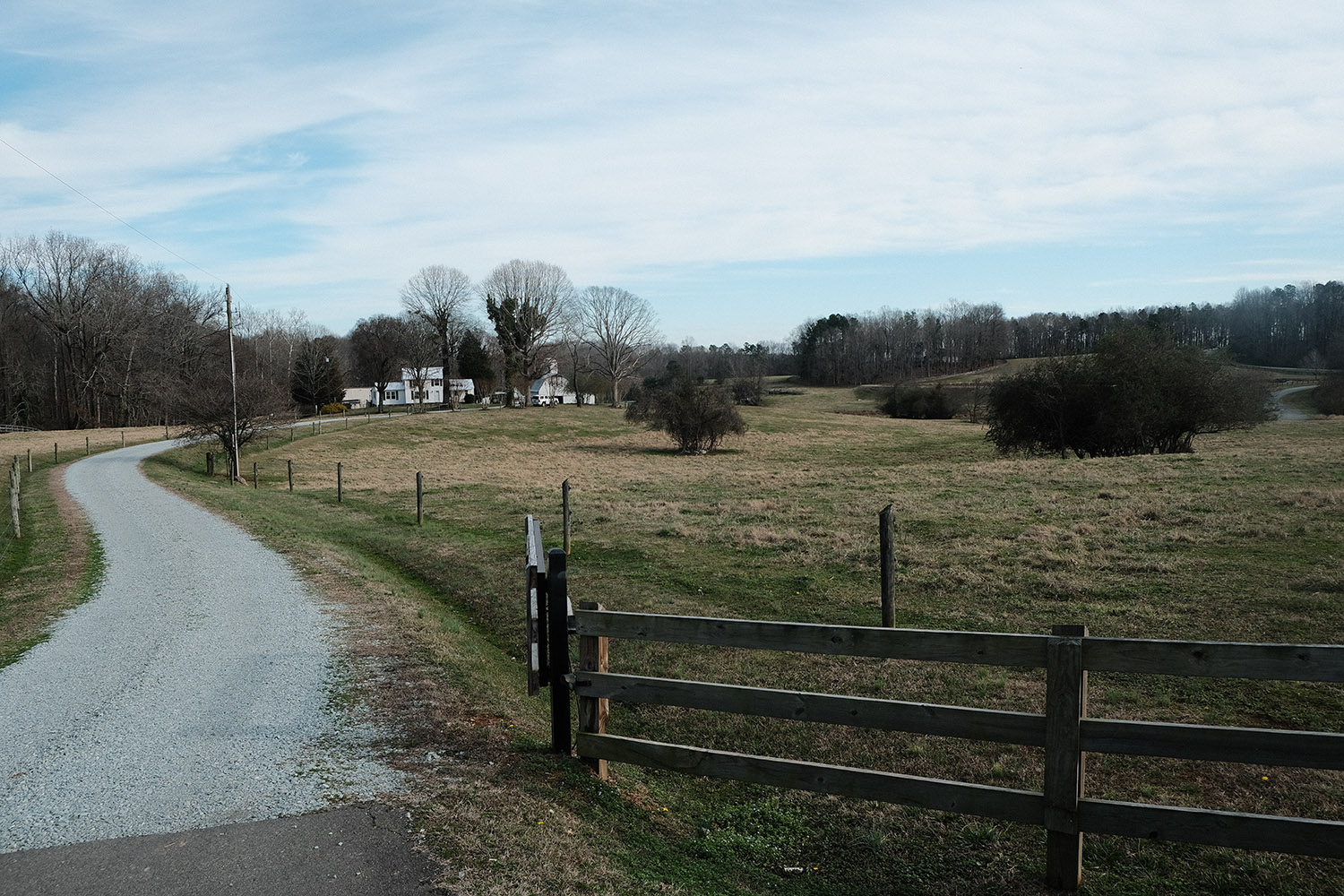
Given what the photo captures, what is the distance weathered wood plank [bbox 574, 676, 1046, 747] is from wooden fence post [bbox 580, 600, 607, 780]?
0.10 metres

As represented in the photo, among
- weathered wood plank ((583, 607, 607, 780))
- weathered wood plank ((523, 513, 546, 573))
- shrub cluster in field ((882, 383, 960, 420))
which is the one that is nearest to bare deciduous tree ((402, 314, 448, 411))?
shrub cluster in field ((882, 383, 960, 420))

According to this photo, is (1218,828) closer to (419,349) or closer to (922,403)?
(922,403)

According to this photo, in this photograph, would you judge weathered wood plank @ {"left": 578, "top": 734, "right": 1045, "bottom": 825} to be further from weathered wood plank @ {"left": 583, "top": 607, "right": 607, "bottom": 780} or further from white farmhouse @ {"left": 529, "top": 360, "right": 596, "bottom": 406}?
white farmhouse @ {"left": 529, "top": 360, "right": 596, "bottom": 406}

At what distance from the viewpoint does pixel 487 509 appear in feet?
80.4

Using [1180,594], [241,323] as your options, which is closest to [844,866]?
[1180,594]

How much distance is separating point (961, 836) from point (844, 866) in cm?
90

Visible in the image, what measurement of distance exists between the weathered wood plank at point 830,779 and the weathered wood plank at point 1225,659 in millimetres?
940

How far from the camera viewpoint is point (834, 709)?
5.15 meters

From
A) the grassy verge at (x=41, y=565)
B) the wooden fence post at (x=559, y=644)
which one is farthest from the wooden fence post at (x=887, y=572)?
the grassy verge at (x=41, y=565)

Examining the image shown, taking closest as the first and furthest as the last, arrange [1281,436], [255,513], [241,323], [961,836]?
[961,836] < [255,513] < [1281,436] < [241,323]

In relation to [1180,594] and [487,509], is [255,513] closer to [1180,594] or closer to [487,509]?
[487,509]

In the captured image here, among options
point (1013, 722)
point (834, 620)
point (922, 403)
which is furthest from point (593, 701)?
Answer: point (922, 403)

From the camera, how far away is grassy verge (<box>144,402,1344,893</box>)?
5137mm

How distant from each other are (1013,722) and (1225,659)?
106cm
